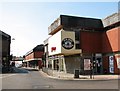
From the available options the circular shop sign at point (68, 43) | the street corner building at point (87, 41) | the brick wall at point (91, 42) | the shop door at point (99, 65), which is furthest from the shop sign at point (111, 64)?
the circular shop sign at point (68, 43)

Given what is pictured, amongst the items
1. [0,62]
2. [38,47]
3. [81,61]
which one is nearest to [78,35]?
[81,61]

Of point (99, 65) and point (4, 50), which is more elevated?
point (4, 50)

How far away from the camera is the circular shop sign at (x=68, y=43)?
4256 cm

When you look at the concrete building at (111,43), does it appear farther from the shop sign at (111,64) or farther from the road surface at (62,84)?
the road surface at (62,84)

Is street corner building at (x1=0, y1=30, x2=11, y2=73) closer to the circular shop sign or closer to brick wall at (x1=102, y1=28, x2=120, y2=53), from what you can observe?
the circular shop sign

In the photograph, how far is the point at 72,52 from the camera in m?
43.4

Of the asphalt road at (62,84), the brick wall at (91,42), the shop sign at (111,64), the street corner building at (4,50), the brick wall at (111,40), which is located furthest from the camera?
the street corner building at (4,50)

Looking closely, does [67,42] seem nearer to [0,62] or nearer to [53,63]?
[53,63]

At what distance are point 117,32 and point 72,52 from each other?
832 centimetres

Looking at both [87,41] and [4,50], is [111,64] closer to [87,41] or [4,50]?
[87,41]

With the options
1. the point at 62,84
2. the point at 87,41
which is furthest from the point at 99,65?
the point at 62,84

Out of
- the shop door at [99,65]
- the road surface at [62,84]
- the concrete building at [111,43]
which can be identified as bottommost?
the road surface at [62,84]

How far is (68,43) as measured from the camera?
1670 inches

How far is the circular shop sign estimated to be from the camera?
42.6m
